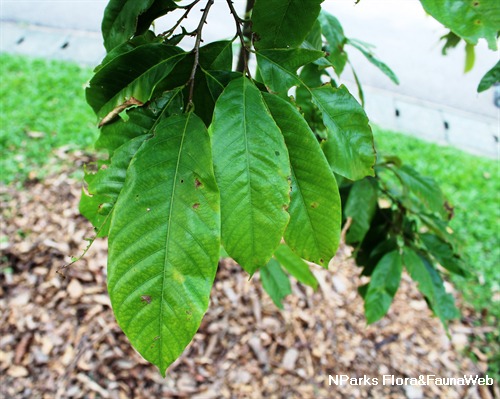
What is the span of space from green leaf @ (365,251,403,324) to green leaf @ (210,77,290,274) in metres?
0.68

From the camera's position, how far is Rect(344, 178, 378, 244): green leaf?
3.47 feet

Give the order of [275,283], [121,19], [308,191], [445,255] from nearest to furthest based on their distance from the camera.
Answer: [308,191] → [121,19] → [445,255] → [275,283]

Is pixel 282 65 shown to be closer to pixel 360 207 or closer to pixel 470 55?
pixel 360 207

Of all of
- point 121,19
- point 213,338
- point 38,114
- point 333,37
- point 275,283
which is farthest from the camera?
point 38,114

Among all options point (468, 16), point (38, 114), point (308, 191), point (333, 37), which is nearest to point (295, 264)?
point (333, 37)

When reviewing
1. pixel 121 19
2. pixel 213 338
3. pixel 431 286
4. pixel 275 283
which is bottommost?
A: pixel 213 338

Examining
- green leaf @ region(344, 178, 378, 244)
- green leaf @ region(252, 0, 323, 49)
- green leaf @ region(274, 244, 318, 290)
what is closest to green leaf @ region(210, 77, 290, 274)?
green leaf @ region(252, 0, 323, 49)

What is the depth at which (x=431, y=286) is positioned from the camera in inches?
42.6

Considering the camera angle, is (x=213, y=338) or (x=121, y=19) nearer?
(x=121, y=19)

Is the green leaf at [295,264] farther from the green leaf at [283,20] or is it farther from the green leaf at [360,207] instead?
the green leaf at [283,20]

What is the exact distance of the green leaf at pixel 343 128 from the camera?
59 cm

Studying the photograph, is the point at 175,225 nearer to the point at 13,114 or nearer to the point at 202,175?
the point at 202,175

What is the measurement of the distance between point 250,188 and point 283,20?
0.24m

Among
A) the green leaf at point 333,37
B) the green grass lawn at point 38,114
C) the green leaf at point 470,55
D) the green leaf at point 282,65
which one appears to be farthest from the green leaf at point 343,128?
the green grass lawn at point 38,114
